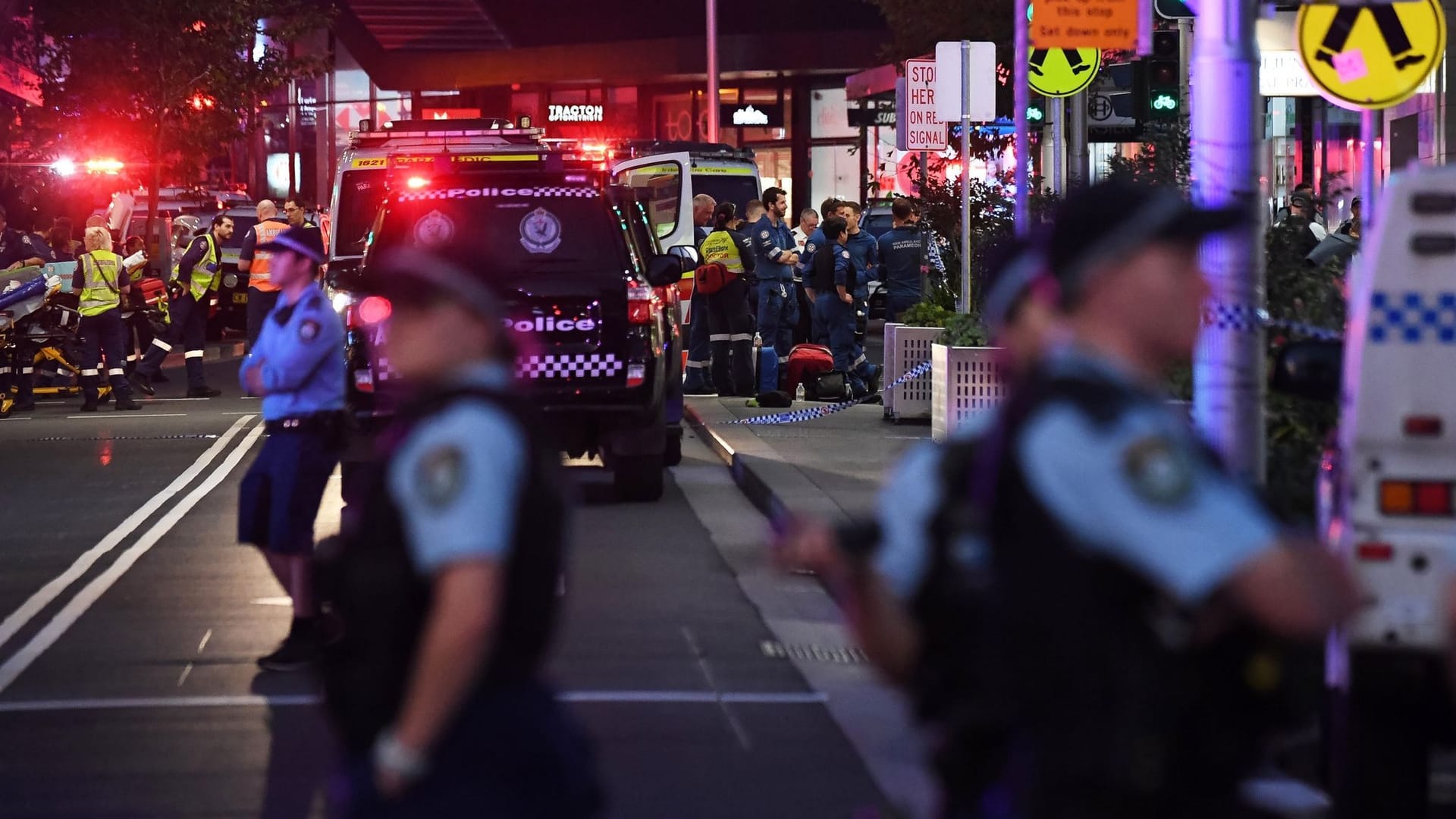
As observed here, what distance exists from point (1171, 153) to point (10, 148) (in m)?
31.4

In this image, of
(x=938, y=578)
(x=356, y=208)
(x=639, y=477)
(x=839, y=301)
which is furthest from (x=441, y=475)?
(x=839, y=301)

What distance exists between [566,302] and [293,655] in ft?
15.7

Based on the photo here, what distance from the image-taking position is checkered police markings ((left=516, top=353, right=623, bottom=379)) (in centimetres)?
1373

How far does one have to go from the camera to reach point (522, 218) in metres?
14.2

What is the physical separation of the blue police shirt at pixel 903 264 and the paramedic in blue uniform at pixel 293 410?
13370 millimetres

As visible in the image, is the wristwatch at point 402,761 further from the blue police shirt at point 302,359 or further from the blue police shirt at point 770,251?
the blue police shirt at point 770,251

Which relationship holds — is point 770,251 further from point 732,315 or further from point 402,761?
point 402,761

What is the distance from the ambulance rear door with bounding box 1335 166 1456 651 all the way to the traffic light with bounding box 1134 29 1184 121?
13.0 meters

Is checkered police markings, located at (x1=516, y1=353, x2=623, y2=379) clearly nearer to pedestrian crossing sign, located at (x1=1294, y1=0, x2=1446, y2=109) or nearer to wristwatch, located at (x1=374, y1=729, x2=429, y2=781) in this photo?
pedestrian crossing sign, located at (x1=1294, y1=0, x2=1446, y2=109)

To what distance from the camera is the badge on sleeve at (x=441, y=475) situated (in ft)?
11.6

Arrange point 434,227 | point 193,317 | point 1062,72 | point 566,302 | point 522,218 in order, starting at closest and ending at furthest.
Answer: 1. point 566,302
2. point 434,227
3. point 522,218
4. point 1062,72
5. point 193,317

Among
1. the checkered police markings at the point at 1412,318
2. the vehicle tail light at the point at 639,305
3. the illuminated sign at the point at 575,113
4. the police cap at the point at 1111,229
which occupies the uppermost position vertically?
the illuminated sign at the point at 575,113

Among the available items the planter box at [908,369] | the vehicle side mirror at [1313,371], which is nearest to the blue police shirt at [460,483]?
the vehicle side mirror at [1313,371]

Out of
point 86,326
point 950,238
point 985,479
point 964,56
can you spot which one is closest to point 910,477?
point 985,479
